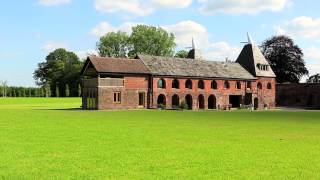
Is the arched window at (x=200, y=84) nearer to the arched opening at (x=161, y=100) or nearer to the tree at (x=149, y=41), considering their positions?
the arched opening at (x=161, y=100)

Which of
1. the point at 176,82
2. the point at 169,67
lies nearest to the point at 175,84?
the point at 176,82

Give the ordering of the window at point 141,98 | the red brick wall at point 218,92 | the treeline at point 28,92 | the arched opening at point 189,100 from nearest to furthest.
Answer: the window at point 141,98
the red brick wall at point 218,92
the arched opening at point 189,100
the treeline at point 28,92

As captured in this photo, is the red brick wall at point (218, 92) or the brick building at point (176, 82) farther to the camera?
the red brick wall at point (218, 92)

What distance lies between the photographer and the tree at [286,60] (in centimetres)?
8556

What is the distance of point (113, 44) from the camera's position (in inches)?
3477

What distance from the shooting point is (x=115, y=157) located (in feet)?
41.0

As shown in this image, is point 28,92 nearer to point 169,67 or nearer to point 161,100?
point 161,100

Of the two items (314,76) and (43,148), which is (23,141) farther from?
(314,76)

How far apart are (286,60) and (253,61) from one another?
21815 millimetres

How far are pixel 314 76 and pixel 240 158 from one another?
74.7 metres

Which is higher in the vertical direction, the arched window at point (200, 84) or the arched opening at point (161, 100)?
the arched window at point (200, 84)

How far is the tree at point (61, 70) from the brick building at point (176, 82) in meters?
54.9

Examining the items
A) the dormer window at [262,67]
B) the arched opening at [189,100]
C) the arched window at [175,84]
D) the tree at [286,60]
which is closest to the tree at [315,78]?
the tree at [286,60]

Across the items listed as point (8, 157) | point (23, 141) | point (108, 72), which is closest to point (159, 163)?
point (8, 157)
